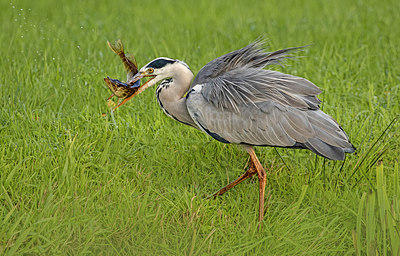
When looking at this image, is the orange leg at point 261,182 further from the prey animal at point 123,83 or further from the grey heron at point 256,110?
the prey animal at point 123,83

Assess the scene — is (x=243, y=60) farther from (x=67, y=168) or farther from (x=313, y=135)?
(x=67, y=168)

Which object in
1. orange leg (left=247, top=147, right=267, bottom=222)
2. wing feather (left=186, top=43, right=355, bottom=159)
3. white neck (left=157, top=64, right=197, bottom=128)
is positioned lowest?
orange leg (left=247, top=147, right=267, bottom=222)

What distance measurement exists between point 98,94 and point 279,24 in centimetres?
366

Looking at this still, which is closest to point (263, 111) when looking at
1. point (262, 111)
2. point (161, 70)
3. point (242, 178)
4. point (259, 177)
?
point (262, 111)

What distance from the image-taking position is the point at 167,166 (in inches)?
181

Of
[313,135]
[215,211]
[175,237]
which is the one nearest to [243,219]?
[215,211]

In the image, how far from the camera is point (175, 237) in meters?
3.81

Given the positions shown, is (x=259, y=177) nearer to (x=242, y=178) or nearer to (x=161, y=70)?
(x=242, y=178)

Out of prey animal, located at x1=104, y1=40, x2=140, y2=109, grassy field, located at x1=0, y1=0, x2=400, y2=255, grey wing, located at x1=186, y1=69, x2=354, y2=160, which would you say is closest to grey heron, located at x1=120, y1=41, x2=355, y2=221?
grey wing, located at x1=186, y1=69, x2=354, y2=160

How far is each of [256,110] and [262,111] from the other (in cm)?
5

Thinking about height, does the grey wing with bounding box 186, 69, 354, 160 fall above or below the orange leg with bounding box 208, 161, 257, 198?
above

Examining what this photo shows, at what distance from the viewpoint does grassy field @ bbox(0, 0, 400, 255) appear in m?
3.68

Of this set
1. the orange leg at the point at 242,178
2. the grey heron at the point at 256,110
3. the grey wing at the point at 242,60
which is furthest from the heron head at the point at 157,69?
the orange leg at the point at 242,178

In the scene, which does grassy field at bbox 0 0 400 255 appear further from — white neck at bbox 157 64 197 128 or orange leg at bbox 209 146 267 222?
white neck at bbox 157 64 197 128
